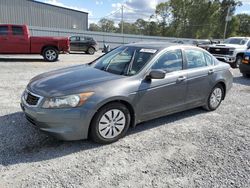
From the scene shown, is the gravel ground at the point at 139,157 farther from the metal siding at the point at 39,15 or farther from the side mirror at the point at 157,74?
the metal siding at the point at 39,15

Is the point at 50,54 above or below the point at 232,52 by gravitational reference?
below

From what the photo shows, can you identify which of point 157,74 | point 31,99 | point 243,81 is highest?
point 157,74

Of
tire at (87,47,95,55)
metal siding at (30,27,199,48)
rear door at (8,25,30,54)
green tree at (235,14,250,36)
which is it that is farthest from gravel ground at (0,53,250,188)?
green tree at (235,14,250,36)

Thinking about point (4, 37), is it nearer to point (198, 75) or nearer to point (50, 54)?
point (50, 54)

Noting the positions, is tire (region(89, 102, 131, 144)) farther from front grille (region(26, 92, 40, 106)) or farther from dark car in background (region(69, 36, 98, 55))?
dark car in background (region(69, 36, 98, 55))

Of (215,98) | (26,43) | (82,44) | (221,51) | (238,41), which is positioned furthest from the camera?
(82,44)

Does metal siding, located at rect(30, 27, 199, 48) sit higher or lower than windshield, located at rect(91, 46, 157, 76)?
higher

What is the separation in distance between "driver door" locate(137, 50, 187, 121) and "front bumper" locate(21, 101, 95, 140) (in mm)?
995

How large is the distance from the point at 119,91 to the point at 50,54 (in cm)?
1058

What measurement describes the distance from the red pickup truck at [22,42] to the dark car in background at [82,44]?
7206mm

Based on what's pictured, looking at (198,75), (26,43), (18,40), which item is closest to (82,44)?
(26,43)

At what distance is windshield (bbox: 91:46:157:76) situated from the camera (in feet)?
13.8

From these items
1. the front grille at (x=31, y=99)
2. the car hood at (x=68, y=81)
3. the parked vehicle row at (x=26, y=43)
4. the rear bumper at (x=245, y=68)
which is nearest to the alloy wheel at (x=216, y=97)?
the car hood at (x=68, y=81)

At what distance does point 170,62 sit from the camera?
454 centimetres
